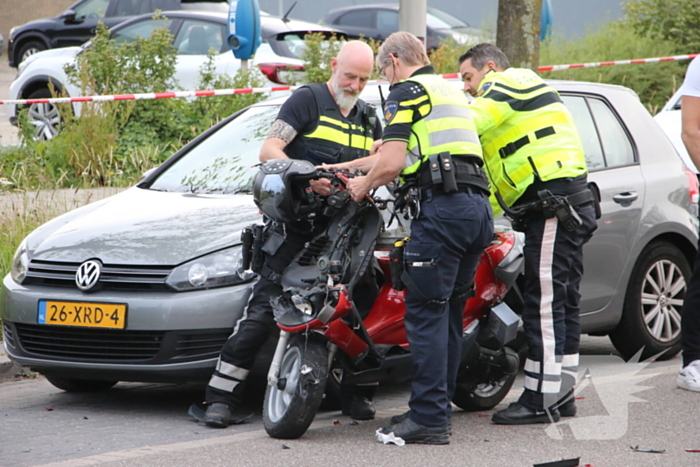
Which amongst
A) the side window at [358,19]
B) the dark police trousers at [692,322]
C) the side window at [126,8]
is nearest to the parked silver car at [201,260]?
the dark police trousers at [692,322]

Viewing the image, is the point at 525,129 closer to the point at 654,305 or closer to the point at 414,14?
the point at 654,305

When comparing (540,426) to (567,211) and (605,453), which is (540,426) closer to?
(605,453)

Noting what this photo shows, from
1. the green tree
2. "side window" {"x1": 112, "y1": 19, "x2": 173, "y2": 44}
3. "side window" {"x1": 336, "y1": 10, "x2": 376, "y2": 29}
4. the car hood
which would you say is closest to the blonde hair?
the car hood

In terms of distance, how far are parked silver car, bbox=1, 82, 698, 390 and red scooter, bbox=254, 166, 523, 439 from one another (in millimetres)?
403

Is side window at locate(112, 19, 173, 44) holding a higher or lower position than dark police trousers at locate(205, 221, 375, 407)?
higher

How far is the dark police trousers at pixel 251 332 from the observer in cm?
493

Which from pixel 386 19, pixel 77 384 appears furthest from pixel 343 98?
pixel 386 19

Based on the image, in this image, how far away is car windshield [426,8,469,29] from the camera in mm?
20688

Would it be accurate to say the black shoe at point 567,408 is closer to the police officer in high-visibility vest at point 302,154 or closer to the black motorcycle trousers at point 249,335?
the police officer in high-visibility vest at point 302,154

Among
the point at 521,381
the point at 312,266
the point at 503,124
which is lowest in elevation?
the point at 521,381

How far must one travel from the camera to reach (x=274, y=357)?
4809 millimetres

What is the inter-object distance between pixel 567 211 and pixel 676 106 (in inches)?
335

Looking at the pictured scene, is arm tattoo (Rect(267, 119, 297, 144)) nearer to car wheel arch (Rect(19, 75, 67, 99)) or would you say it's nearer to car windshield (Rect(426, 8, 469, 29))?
car wheel arch (Rect(19, 75, 67, 99))

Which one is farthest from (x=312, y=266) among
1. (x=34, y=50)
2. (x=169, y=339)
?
(x=34, y=50)
